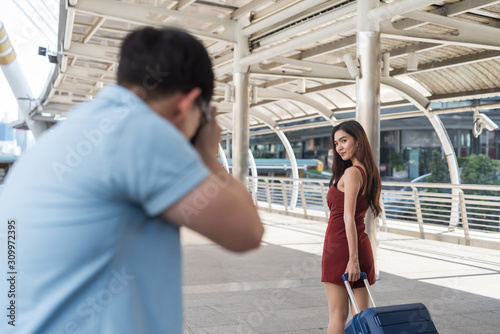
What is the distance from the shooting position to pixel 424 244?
10648 millimetres

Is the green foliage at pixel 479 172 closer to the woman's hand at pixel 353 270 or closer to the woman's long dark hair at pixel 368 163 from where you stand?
the woman's long dark hair at pixel 368 163

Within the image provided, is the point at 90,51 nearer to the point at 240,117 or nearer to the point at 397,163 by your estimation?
the point at 240,117

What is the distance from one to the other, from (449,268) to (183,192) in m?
7.68

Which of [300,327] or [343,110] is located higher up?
[343,110]

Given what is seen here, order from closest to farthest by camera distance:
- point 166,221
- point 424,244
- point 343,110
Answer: point 166,221
point 424,244
point 343,110

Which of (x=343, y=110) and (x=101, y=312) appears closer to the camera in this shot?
(x=101, y=312)

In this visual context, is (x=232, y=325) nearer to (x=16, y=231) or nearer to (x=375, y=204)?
(x=375, y=204)

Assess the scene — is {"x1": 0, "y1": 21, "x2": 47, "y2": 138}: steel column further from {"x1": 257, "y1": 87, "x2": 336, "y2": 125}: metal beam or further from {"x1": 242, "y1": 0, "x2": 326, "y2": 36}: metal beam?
{"x1": 242, "y1": 0, "x2": 326, "y2": 36}: metal beam

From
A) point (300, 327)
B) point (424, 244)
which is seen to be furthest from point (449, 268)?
point (300, 327)

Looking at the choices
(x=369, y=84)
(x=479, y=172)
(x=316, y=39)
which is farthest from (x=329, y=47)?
(x=479, y=172)

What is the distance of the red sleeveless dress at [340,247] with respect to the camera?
3.60 m

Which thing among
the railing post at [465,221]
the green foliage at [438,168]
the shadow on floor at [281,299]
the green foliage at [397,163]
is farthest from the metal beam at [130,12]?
the green foliage at [397,163]

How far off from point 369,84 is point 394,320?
4.82 m

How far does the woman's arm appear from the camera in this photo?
353 centimetres
